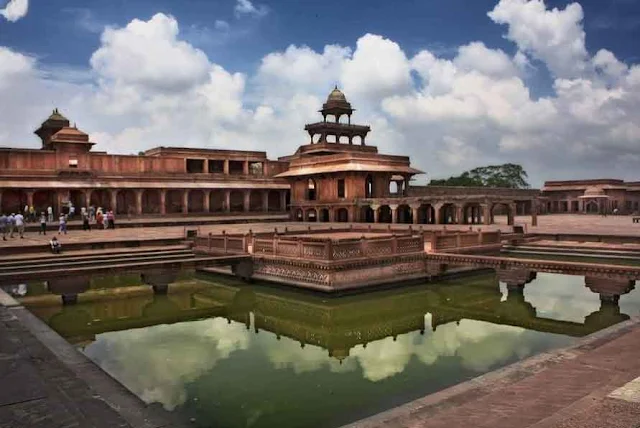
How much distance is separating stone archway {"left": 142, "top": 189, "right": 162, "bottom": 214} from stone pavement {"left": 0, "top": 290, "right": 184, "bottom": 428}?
35086mm

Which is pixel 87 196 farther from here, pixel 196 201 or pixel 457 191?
pixel 457 191

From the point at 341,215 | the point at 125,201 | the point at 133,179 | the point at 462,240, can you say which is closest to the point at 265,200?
the point at 341,215

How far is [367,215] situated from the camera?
3862 cm

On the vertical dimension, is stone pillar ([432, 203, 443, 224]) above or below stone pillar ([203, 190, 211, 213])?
below

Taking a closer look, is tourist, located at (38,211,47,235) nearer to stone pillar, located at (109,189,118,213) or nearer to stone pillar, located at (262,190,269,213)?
stone pillar, located at (109,189,118,213)

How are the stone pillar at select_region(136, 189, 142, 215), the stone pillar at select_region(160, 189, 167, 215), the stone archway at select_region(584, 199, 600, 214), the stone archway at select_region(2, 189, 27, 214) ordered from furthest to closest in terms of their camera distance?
the stone archway at select_region(584, 199, 600, 214), the stone pillar at select_region(160, 189, 167, 215), the stone pillar at select_region(136, 189, 142, 215), the stone archway at select_region(2, 189, 27, 214)

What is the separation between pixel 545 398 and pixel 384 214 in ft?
111

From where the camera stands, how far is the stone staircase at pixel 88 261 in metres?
15.4

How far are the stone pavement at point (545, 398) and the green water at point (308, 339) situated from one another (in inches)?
87.3

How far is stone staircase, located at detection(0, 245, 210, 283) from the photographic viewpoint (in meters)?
15.4

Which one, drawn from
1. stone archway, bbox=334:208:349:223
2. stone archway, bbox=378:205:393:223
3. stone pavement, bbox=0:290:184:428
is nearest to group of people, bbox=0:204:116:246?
stone archway, bbox=334:208:349:223

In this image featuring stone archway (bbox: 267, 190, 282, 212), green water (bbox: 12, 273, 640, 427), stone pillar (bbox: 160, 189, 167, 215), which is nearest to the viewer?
green water (bbox: 12, 273, 640, 427)

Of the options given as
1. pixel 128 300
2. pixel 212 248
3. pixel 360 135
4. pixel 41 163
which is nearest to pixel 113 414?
pixel 128 300

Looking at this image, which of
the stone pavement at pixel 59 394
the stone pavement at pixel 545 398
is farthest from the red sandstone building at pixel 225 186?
the stone pavement at pixel 59 394
